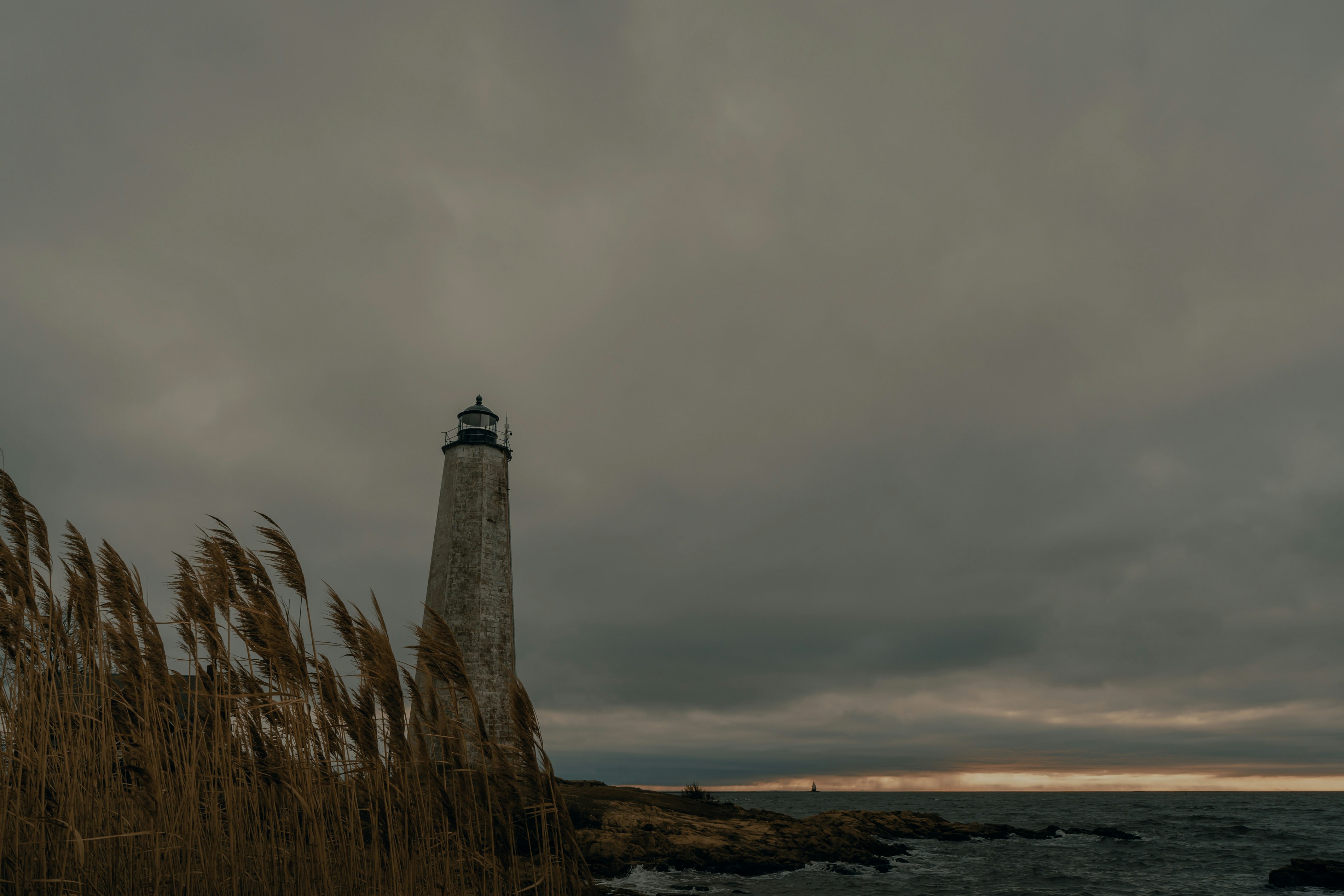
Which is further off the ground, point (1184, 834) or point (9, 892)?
point (9, 892)

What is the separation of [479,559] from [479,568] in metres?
0.29

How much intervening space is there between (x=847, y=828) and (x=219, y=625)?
94.4ft

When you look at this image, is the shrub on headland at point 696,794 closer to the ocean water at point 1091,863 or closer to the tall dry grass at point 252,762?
the ocean water at point 1091,863

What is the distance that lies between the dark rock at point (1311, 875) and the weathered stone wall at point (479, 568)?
26.5m

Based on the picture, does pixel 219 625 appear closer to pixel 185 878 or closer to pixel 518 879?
pixel 185 878

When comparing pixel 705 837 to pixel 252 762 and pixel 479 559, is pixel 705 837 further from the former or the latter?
pixel 252 762

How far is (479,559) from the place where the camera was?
24.1 metres

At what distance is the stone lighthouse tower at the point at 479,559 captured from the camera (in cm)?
2328

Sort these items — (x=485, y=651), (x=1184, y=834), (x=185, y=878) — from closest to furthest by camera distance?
(x=185, y=878), (x=485, y=651), (x=1184, y=834)

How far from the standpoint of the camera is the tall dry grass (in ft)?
16.9

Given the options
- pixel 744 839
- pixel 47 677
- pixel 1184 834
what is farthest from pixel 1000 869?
pixel 47 677

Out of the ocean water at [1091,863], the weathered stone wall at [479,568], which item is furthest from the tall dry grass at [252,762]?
the weathered stone wall at [479,568]

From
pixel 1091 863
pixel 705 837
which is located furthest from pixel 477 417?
pixel 1091 863

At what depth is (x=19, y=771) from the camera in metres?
4.94
